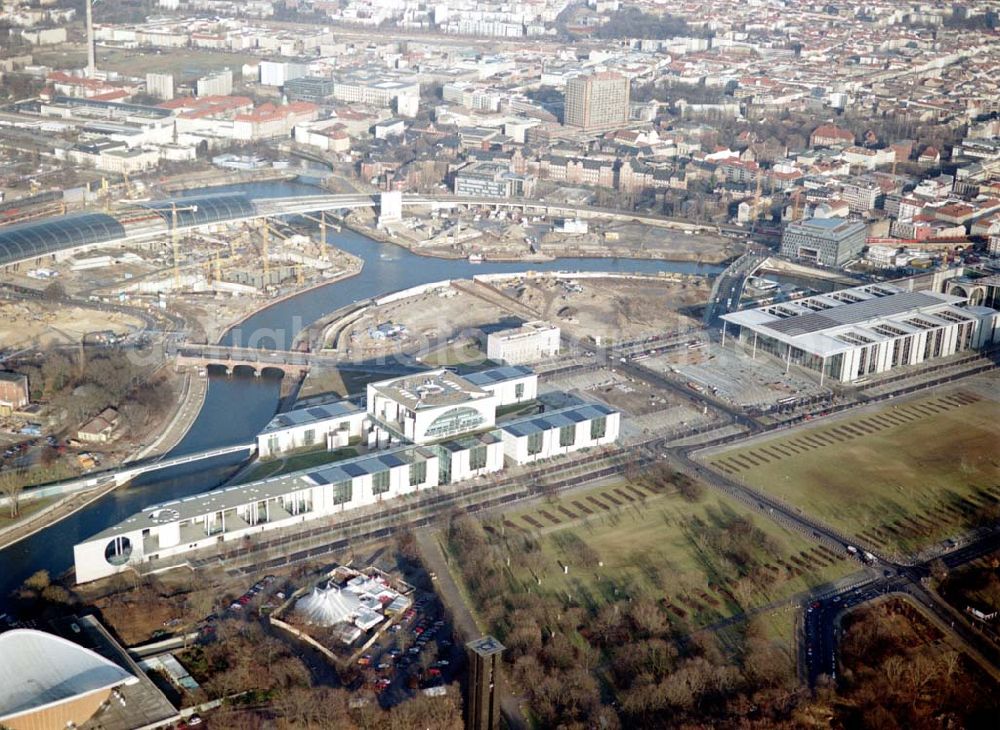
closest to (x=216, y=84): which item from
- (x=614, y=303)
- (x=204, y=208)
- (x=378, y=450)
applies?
(x=204, y=208)

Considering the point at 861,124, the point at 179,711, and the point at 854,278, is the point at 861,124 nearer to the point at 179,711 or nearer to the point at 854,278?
the point at 854,278

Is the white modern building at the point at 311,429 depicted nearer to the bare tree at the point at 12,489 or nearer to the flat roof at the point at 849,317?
the bare tree at the point at 12,489

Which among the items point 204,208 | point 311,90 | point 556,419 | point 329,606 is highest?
point 311,90

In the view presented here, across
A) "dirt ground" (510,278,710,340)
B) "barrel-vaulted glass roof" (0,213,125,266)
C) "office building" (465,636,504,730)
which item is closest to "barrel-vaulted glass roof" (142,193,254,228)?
"barrel-vaulted glass roof" (0,213,125,266)

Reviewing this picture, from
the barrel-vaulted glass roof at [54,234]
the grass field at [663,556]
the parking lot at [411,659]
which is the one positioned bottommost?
the parking lot at [411,659]

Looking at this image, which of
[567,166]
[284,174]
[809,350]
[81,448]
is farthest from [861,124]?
[81,448]

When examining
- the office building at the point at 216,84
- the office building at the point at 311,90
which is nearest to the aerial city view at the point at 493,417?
the office building at the point at 216,84

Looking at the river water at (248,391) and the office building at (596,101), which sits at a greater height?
the office building at (596,101)

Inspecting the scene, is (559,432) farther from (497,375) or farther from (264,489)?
(264,489)
